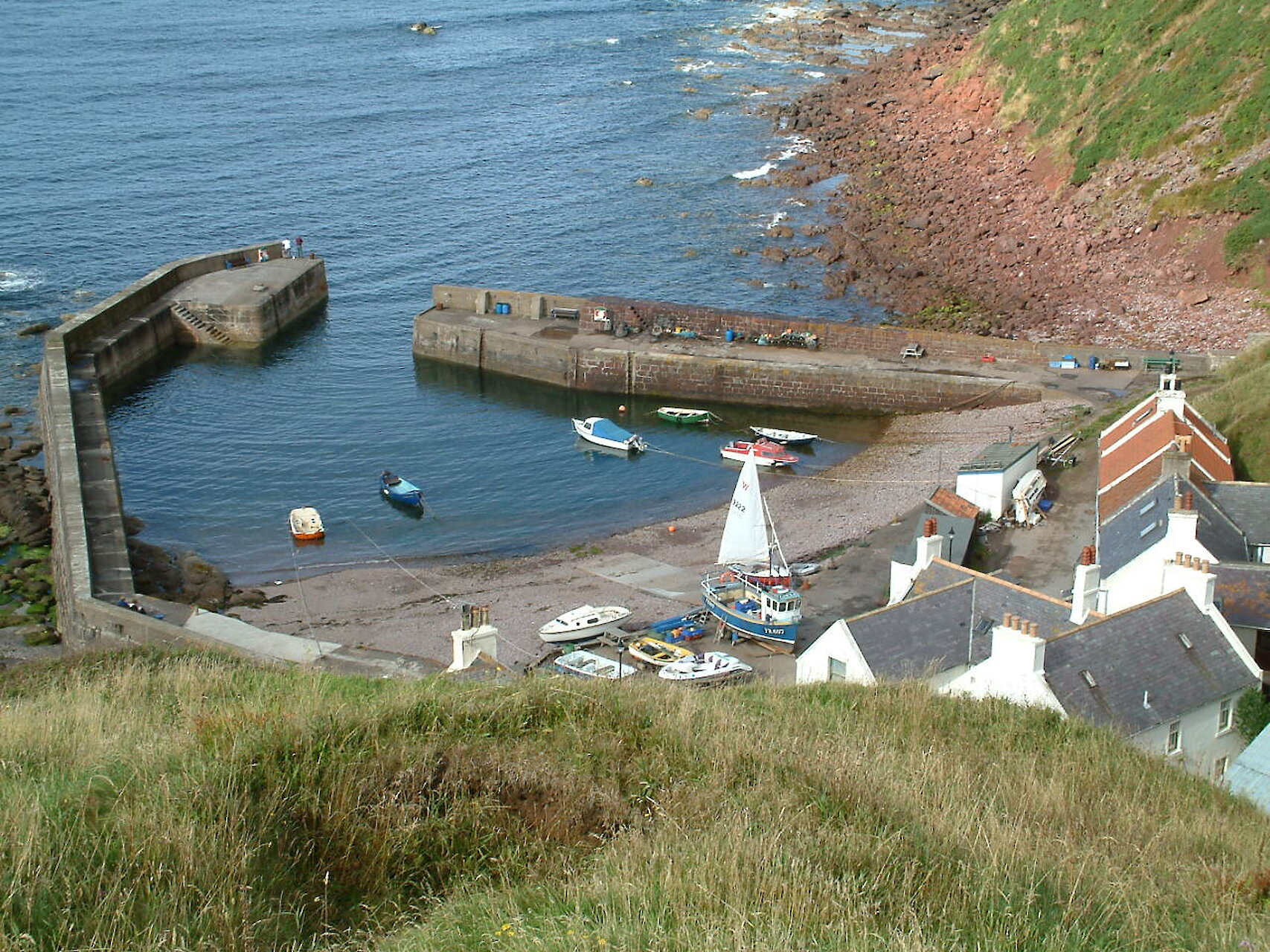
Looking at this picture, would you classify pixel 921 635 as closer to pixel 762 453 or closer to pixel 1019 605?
pixel 1019 605

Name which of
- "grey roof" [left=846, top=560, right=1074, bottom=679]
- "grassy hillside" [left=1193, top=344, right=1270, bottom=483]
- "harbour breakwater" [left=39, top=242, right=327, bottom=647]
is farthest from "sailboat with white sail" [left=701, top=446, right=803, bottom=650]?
"harbour breakwater" [left=39, top=242, right=327, bottom=647]

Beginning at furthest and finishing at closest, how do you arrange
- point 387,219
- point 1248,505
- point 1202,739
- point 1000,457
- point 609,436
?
1. point 387,219
2. point 609,436
3. point 1000,457
4. point 1248,505
5. point 1202,739

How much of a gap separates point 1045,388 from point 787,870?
4144 cm

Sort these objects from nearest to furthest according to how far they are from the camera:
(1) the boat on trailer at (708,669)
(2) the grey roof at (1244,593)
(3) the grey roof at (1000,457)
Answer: (2) the grey roof at (1244,593)
(1) the boat on trailer at (708,669)
(3) the grey roof at (1000,457)

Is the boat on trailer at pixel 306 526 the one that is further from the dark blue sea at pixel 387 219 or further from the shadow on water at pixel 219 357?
the shadow on water at pixel 219 357

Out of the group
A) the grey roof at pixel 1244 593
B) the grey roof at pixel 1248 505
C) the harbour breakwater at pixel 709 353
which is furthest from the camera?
the harbour breakwater at pixel 709 353

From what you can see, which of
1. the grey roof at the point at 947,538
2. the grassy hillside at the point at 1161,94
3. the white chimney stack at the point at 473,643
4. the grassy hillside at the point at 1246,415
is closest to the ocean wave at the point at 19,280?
the grey roof at the point at 947,538

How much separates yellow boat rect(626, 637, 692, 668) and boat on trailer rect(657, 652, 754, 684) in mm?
584

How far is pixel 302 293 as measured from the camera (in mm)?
63688

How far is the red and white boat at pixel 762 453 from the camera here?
154 feet

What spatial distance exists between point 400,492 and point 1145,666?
1132 inches

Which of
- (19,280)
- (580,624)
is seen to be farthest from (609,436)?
(19,280)

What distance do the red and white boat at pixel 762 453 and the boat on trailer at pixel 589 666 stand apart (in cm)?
1863

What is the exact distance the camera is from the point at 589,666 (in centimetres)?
2831
